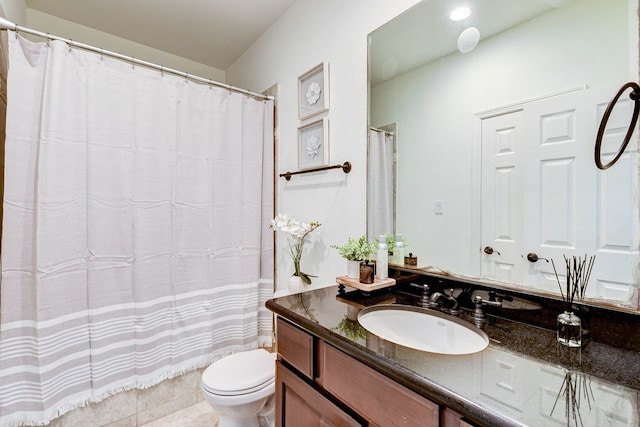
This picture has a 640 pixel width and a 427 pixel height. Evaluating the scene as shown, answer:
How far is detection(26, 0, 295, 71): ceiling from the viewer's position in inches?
75.3

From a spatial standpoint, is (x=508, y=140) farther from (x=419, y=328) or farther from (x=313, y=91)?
(x=313, y=91)

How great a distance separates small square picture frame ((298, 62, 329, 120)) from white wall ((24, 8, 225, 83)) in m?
1.39

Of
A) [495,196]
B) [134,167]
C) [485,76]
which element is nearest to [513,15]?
[485,76]

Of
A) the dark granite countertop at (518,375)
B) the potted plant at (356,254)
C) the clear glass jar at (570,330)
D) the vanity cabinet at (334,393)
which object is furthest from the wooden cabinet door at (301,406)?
the clear glass jar at (570,330)

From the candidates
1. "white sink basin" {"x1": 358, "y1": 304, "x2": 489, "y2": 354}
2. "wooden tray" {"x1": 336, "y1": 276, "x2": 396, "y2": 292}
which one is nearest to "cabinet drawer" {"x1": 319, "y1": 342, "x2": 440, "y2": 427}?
"white sink basin" {"x1": 358, "y1": 304, "x2": 489, "y2": 354}

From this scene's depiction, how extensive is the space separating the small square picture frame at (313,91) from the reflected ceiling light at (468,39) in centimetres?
71

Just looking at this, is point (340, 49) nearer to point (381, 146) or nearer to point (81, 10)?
point (381, 146)

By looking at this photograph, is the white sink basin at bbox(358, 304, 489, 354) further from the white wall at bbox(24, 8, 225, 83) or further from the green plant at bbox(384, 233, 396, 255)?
the white wall at bbox(24, 8, 225, 83)

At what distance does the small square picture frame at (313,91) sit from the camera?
164 cm

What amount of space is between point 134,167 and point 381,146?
137 cm

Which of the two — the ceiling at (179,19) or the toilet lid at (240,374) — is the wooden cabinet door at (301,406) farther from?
the ceiling at (179,19)

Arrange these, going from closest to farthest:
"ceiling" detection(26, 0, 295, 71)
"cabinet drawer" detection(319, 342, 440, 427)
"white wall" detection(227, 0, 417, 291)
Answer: "cabinet drawer" detection(319, 342, 440, 427), "white wall" detection(227, 0, 417, 291), "ceiling" detection(26, 0, 295, 71)

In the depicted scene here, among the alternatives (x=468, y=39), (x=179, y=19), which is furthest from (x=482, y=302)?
(x=179, y=19)

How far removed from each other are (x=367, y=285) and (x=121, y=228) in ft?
4.52
